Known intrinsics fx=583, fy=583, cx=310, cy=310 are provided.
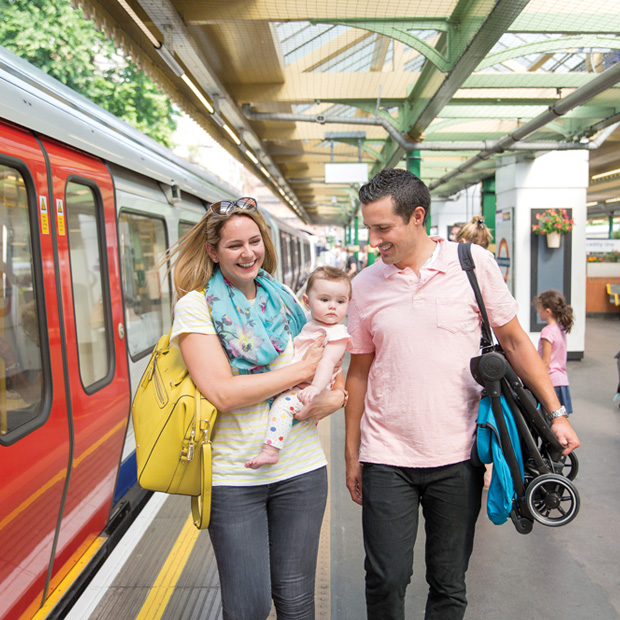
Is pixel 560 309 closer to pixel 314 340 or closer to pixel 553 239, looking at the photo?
pixel 314 340

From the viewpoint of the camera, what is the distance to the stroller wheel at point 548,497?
7.16 ft

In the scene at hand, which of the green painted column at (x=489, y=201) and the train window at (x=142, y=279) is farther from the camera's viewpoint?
the green painted column at (x=489, y=201)

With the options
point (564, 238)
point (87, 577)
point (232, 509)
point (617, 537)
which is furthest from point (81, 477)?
A: point (564, 238)

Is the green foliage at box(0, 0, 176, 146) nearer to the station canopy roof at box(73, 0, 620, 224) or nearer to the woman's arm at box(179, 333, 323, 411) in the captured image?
the station canopy roof at box(73, 0, 620, 224)

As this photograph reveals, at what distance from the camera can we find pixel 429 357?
2.23m

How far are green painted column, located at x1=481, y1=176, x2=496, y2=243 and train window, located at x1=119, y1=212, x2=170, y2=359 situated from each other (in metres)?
9.55

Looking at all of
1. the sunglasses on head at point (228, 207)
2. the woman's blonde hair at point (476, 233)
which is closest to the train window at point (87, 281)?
the sunglasses on head at point (228, 207)

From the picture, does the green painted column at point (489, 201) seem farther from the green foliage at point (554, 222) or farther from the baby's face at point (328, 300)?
the baby's face at point (328, 300)

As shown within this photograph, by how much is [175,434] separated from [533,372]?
4.65 ft

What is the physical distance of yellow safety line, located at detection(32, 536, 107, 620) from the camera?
9.13 feet

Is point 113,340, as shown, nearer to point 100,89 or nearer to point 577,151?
point 577,151

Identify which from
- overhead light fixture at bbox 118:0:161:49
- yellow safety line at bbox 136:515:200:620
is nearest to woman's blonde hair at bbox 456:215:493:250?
yellow safety line at bbox 136:515:200:620

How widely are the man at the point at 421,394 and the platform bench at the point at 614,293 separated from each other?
15.2m

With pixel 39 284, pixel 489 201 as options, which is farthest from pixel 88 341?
pixel 489 201
